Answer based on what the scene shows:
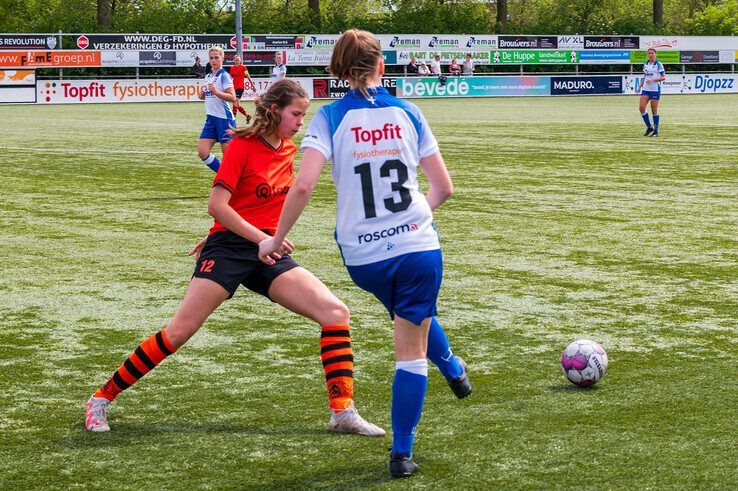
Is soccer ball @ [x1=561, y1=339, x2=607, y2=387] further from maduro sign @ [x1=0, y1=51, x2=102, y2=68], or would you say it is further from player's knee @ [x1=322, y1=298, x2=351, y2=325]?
maduro sign @ [x1=0, y1=51, x2=102, y2=68]

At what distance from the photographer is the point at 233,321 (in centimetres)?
778

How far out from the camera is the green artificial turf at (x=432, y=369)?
16.1 feet

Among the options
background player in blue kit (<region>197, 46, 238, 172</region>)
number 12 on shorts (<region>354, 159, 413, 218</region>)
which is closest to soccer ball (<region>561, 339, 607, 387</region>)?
number 12 on shorts (<region>354, 159, 413, 218</region>)


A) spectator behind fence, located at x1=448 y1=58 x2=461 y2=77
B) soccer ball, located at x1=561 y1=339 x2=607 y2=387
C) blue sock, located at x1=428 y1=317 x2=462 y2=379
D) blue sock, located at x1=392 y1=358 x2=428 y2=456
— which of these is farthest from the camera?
spectator behind fence, located at x1=448 y1=58 x2=461 y2=77

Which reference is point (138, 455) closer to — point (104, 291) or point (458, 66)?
point (104, 291)

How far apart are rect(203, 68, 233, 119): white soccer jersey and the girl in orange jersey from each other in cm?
1093

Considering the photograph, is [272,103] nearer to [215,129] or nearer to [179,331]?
[179,331]

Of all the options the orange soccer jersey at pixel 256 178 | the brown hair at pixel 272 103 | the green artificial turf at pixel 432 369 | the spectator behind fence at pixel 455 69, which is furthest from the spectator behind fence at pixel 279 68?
the brown hair at pixel 272 103

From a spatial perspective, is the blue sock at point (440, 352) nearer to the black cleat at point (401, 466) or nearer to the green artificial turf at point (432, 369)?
the green artificial turf at point (432, 369)

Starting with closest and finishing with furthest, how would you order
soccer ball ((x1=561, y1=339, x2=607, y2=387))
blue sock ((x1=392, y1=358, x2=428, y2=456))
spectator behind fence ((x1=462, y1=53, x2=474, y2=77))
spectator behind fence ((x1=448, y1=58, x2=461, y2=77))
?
blue sock ((x1=392, y1=358, x2=428, y2=456)) → soccer ball ((x1=561, y1=339, x2=607, y2=387)) → spectator behind fence ((x1=448, y1=58, x2=461, y2=77)) → spectator behind fence ((x1=462, y1=53, x2=474, y2=77))

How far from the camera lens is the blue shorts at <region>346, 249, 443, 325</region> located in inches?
182

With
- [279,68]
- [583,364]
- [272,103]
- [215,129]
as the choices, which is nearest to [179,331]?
[272,103]

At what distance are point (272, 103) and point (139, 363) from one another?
53.8 inches

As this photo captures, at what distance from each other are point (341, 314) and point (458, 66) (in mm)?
50434
